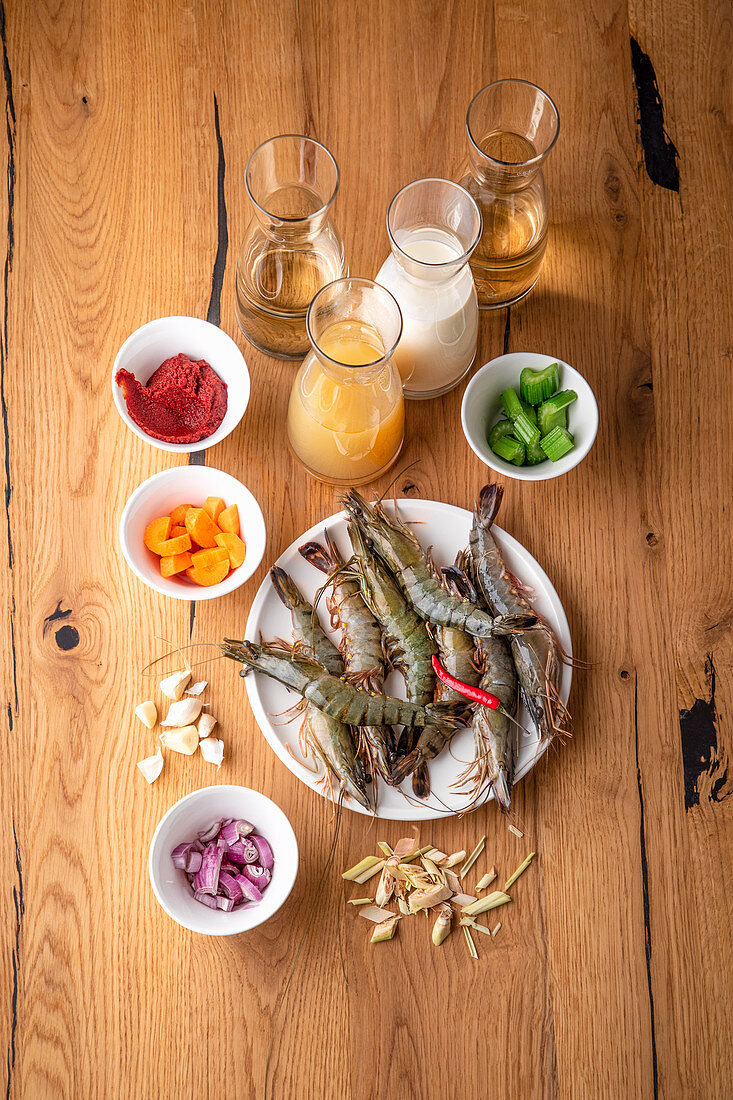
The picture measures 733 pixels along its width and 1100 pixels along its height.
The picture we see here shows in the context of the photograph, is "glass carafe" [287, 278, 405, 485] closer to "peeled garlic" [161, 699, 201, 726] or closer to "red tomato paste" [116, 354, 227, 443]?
"red tomato paste" [116, 354, 227, 443]

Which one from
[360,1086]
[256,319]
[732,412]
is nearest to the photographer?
[360,1086]

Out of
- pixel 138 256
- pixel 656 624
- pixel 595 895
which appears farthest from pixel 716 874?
pixel 138 256

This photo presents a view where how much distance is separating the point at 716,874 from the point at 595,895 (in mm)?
225

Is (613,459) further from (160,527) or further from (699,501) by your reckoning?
(160,527)

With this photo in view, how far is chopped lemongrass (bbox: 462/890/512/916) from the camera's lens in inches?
60.1

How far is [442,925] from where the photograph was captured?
151 centimetres

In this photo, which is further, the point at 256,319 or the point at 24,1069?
the point at 256,319

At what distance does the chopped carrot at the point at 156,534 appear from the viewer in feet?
4.97

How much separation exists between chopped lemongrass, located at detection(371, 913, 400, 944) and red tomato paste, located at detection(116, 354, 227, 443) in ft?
2.92

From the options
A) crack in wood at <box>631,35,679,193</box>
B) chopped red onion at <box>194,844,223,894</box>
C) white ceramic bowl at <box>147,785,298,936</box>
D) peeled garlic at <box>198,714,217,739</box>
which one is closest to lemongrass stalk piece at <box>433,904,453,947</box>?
white ceramic bowl at <box>147,785,298,936</box>

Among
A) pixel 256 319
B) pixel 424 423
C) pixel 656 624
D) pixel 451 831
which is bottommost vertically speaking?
pixel 451 831

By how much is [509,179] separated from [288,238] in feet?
1.25

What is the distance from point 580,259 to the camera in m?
1.72

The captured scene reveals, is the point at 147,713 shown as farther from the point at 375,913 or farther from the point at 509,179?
the point at 509,179
